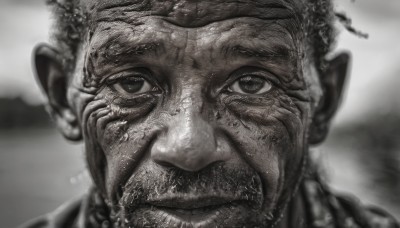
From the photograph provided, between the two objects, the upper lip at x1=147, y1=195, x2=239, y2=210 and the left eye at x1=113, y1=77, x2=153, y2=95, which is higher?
the left eye at x1=113, y1=77, x2=153, y2=95

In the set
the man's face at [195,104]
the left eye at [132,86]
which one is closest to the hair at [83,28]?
the man's face at [195,104]

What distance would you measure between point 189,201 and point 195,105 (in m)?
0.38

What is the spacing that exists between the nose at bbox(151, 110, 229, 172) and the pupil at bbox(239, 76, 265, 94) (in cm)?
30

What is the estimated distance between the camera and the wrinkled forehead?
208 centimetres

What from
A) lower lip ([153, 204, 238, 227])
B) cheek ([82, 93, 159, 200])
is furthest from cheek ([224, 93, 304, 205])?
cheek ([82, 93, 159, 200])

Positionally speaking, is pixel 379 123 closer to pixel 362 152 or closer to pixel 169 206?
pixel 362 152

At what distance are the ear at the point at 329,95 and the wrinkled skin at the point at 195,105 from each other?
16.7 inches

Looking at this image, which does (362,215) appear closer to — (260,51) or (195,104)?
(260,51)

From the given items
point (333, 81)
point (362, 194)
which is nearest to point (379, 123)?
point (362, 194)

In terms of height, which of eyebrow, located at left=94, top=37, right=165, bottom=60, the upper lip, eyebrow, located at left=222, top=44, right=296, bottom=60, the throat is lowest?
the throat

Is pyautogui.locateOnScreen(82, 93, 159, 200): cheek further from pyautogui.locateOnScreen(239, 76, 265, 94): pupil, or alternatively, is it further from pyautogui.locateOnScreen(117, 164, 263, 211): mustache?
pyautogui.locateOnScreen(239, 76, 265, 94): pupil

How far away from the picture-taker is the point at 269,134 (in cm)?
220

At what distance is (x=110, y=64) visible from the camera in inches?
85.9

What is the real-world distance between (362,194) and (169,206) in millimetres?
3909
